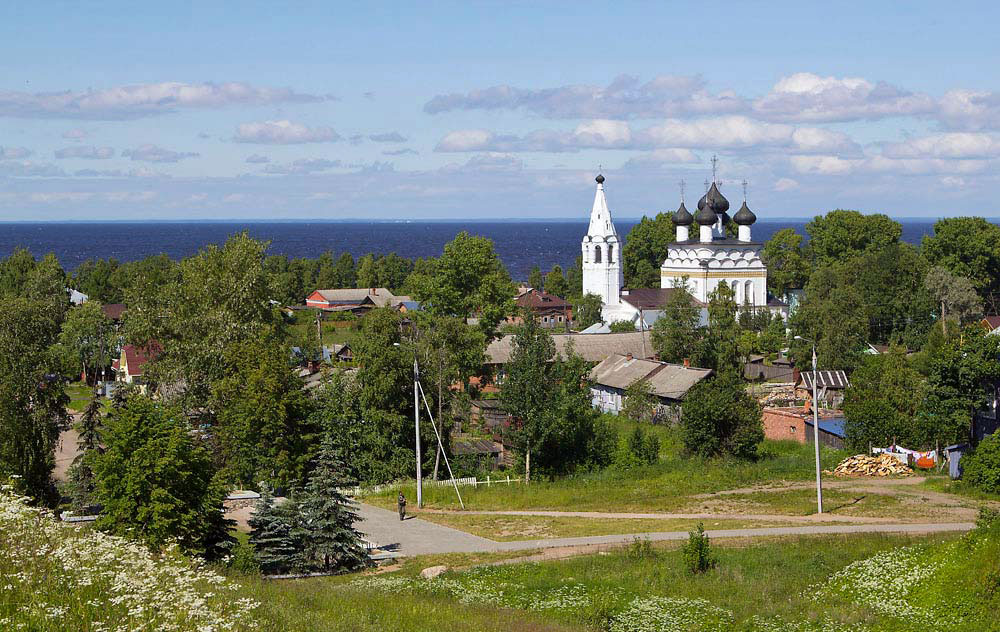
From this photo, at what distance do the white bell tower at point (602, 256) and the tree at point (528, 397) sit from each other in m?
39.0

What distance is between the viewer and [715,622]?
16.8 m

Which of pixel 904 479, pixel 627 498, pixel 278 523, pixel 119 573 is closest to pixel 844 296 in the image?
pixel 904 479

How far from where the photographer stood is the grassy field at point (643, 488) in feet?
95.9

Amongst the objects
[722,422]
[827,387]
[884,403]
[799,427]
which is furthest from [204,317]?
[827,387]

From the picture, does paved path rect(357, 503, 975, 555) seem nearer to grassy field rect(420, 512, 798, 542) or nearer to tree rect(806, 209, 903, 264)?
grassy field rect(420, 512, 798, 542)

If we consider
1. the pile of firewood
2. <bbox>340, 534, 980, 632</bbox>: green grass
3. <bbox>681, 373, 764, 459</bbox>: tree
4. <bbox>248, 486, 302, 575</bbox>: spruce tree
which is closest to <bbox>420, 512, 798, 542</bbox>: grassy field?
<bbox>340, 534, 980, 632</bbox>: green grass

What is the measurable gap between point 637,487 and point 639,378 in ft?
45.3

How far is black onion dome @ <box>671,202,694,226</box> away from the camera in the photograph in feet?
249

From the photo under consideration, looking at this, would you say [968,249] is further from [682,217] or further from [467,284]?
[467,284]

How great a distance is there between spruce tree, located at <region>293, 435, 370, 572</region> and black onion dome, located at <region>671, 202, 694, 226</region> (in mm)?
57014

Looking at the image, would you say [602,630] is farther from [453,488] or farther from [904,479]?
[904,479]

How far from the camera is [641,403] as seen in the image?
42.1m

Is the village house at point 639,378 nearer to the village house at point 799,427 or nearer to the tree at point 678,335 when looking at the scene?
the tree at point 678,335

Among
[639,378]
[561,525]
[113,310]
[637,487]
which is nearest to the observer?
[561,525]
